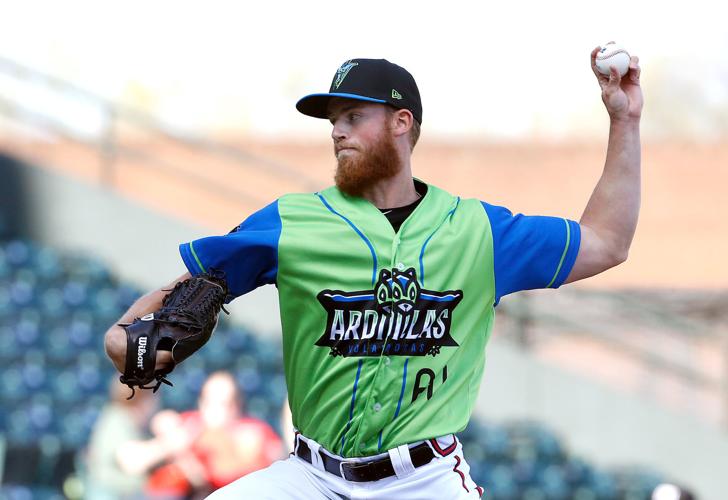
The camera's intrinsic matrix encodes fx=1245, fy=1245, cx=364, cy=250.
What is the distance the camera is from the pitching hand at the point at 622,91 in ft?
12.5

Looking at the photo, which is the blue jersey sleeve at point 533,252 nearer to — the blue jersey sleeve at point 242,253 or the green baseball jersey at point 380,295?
the green baseball jersey at point 380,295

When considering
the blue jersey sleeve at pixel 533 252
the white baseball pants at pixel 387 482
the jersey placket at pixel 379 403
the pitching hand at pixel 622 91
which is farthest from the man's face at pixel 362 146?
the white baseball pants at pixel 387 482

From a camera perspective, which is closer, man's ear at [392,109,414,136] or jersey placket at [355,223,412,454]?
jersey placket at [355,223,412,454]

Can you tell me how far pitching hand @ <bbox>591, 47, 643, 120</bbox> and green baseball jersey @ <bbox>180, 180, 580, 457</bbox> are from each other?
0.40 metres

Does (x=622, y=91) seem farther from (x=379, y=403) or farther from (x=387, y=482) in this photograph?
(x=387, y=482)

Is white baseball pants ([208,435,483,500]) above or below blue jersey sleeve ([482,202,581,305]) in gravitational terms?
below

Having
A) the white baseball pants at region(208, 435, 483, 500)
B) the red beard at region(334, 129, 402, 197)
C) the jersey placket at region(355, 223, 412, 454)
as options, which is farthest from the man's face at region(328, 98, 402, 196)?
the white baseball pants at region(208, 435, 483, 500)

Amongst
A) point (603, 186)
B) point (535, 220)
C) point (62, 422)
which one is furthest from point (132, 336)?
point (62, 422)

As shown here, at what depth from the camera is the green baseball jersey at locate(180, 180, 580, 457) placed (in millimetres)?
3562

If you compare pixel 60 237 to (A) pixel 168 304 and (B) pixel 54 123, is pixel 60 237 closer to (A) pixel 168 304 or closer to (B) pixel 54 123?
(B) pixel 54 123

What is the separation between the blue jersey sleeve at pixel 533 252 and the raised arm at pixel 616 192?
0.06 meters

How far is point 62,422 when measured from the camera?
9.73 metres

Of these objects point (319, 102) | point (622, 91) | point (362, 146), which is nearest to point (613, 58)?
point (622, 91)

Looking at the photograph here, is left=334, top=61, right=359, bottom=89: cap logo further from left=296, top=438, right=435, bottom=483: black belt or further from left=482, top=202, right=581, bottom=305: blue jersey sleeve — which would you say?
left=296, top=438, right=435, bottom=483: black belt
